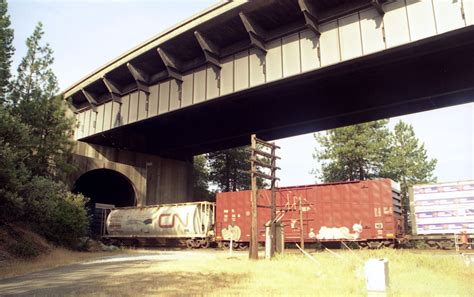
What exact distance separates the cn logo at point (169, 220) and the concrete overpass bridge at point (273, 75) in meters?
5.91

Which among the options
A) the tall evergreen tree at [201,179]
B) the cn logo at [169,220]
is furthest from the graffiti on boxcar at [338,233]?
the tall evergreen tree at [201,179]

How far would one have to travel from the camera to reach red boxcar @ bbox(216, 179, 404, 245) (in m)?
22.8

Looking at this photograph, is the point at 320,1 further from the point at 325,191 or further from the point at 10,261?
the point at 10,261

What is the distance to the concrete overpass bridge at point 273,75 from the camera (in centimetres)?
1752

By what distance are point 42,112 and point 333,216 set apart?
18.9 meters

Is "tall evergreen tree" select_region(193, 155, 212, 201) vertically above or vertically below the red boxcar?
above

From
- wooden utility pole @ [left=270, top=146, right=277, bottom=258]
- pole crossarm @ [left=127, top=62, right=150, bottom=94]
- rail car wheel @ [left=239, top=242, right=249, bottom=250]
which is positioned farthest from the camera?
rail car wheel @ [left=239, top=242, right=249, bottom=250]

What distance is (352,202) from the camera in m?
23.7

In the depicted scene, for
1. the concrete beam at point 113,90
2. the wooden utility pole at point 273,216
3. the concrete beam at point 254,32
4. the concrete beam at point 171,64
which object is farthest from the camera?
the concrete beam at point 113,90

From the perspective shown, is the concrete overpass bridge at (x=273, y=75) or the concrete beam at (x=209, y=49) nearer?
the concrete overpass bridge at (x=273, y=75)

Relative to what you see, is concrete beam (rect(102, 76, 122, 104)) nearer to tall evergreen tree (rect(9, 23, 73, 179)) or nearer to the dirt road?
tall evergreen tree (rect(9, 23, 73, 179))

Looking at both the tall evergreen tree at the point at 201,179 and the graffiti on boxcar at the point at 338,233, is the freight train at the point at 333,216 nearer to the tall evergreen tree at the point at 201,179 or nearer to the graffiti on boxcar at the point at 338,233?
the graffiti on boxcar at the point at 338,233

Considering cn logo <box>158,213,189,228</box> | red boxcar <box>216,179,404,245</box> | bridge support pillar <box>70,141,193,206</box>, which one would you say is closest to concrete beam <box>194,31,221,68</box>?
red boxcar <box>216,179,404,245</box>

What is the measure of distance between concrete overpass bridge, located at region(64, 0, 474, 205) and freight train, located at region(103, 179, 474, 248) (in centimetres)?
578
